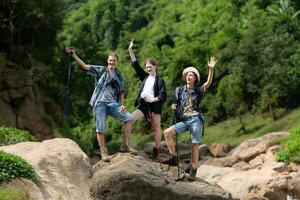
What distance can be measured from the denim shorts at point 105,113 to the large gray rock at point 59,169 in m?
1.14

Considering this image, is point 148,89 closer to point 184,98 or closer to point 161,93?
point 161,93

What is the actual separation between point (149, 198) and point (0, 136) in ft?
19.8

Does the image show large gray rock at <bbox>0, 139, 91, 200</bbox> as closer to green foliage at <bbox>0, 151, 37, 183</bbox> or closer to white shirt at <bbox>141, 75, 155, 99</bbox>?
green foliage at <bbox>0, 151, 37, 183</bbox>

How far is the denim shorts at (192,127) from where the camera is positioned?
11547 mm

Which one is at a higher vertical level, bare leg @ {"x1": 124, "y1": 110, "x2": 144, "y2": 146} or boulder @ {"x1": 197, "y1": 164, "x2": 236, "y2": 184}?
bare leg @ {"x1": 124, "y1": 110, "x2": 144, "y2": 146}

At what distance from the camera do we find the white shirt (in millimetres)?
11773

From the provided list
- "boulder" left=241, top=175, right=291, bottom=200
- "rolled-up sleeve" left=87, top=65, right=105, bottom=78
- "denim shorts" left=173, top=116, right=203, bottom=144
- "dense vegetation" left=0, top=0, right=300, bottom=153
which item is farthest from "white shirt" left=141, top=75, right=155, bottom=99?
"dense vegetation" left=0, top=0, right=300, bottom=153

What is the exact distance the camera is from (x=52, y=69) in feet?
117

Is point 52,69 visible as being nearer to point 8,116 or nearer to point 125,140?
point 8,116

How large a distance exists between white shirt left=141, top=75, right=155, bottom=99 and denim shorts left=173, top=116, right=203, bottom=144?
0.75 m

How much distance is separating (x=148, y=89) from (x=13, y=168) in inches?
113

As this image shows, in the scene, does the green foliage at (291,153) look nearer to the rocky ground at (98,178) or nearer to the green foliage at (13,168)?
the rocky ground at (98,178)

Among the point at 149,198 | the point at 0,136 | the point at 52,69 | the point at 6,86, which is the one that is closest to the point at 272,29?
the point at 52,69

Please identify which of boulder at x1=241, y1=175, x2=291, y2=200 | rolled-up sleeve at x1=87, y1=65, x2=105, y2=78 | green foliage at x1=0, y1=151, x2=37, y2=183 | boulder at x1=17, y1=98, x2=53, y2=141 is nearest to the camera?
green foliage at x1=0, y1=151, x2=37, y2=183
